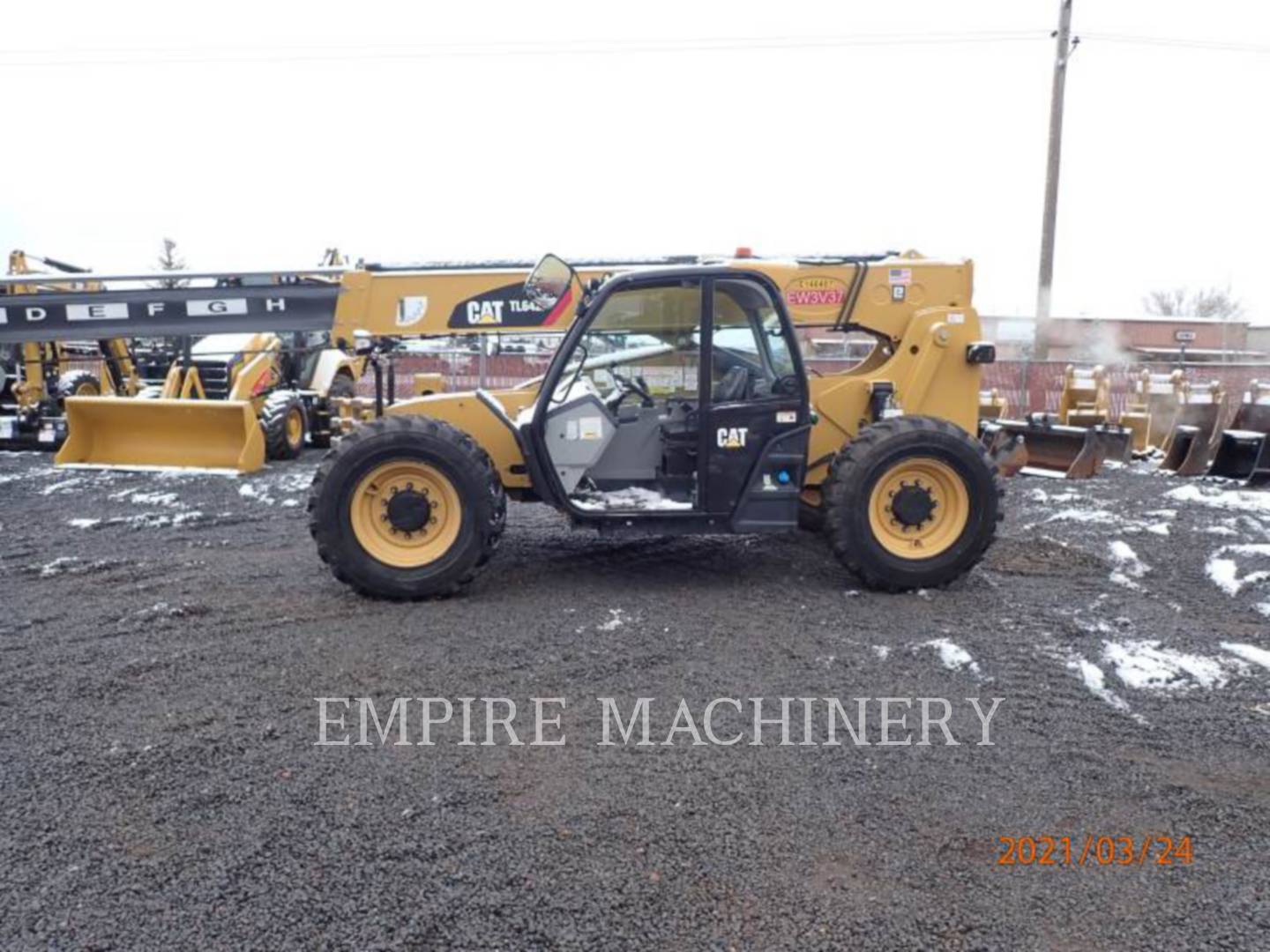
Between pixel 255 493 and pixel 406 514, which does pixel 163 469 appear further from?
pixel 406 514

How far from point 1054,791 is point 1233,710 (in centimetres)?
127

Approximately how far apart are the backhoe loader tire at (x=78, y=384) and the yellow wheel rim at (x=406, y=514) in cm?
1074

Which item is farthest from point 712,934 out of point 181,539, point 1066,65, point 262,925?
point 1066,65

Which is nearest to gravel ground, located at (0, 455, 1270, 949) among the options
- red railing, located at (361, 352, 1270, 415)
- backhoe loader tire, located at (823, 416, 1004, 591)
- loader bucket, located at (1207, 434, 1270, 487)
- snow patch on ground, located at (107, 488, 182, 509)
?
backhoe loader tire, located at (823, 416, 1004, 591)

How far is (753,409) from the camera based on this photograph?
552 centimetres

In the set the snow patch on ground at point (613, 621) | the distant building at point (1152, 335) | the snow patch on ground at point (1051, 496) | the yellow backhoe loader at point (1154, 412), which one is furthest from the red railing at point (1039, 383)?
the distant building at point (1152, 335)

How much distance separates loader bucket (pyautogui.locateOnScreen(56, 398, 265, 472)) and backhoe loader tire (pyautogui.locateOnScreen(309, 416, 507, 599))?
521 cm

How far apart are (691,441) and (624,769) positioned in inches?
107

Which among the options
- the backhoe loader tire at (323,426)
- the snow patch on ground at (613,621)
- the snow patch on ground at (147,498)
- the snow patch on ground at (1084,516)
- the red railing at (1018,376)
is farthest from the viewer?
the red railing at (1018,376)

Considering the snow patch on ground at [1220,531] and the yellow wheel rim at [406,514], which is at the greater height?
the yellow wheel rim at [406,514]

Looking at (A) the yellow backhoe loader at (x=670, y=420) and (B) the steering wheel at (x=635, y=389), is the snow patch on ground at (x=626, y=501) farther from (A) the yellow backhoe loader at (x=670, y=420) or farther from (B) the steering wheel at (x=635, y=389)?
(B) the steering wheel at (x=635, y=389)

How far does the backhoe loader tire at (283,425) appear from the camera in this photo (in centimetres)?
1081

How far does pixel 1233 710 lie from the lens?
3.87 metres

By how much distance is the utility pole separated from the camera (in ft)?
54.5
